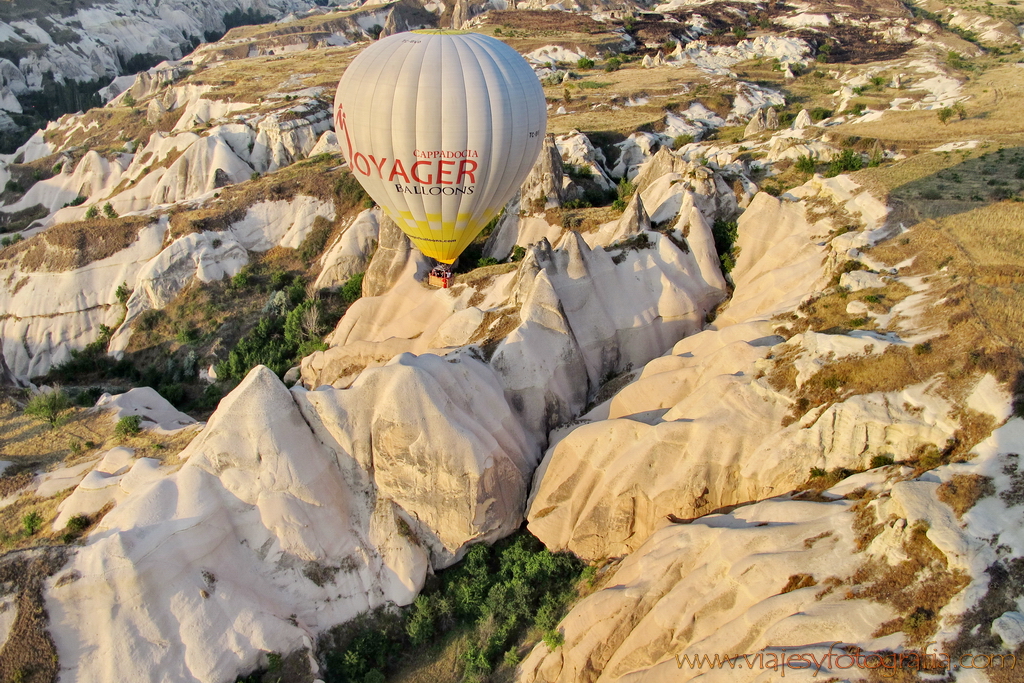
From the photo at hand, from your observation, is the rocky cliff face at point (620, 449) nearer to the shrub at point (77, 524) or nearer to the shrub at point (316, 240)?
the shrub at point (77, 524)

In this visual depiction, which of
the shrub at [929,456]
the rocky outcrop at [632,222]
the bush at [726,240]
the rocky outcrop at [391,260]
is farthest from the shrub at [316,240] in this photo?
the shrub at [929,456]

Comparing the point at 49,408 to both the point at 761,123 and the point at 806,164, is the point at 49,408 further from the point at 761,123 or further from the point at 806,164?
the point at 761,123

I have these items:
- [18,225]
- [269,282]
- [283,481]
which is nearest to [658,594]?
[283,481]

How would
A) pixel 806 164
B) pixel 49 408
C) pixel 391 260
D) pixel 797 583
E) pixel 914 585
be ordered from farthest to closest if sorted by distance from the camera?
pixel 806 164, pixel 391 260, pixel 49 408, pixel 797 583, pixel 914 585

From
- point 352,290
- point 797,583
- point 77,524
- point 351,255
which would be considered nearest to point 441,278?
point 352,290

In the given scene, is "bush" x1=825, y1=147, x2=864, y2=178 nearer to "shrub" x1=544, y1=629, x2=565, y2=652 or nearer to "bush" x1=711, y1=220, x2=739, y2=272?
"bush" x1=711, y1=220, x2=739, y2=272

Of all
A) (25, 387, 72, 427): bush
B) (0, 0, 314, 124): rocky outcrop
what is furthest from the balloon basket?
(0, 0, 314, 124): rocky outcrop
